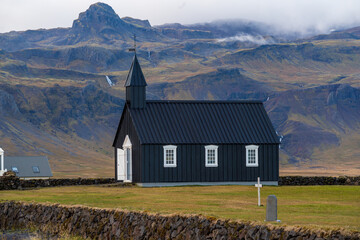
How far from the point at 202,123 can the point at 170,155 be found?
13.2 feet

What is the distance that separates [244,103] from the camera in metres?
57.1

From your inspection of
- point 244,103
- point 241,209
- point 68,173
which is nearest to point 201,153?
point 244,103

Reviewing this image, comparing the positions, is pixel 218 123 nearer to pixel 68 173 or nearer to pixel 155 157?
pixel 155 157

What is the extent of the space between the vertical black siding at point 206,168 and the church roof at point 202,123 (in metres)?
0.61

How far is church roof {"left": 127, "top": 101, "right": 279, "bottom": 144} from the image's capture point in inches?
2078

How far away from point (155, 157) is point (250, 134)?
763 centimetres

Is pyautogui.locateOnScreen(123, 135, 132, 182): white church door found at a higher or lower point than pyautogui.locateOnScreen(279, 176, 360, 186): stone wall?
higher

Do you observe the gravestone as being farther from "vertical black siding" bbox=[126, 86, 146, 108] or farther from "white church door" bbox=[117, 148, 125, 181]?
"white church door" bbox=[117, 148, 125, 181]

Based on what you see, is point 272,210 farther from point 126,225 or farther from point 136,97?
point 136,97

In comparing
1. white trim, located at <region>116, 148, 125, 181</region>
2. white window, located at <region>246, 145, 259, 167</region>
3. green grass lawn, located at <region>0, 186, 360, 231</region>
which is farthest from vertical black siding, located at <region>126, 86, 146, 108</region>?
green grass lawn, located at <region>0, 186, 360, 231</region>

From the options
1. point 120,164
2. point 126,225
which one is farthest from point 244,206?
point 120,164

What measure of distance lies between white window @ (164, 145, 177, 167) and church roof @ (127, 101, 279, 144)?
1.48ft

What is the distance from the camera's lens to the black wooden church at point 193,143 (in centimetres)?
5197

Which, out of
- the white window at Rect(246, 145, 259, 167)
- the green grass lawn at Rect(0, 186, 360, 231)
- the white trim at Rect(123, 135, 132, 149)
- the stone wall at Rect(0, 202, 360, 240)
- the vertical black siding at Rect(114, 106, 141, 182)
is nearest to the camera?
the stone wall at Rect(0, 202, 360, 240)
